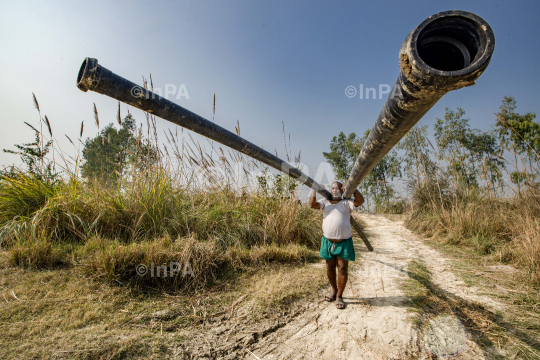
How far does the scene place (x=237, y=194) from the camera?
514 cm

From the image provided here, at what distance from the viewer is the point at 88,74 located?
95 cm

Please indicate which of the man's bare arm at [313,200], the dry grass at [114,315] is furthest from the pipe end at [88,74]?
the man's bare arm at [313,200]

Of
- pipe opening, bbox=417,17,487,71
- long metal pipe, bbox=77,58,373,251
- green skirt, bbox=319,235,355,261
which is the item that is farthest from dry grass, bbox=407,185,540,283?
long metal pipe, bbox=77,58,373,251

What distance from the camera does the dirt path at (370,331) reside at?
1.89m

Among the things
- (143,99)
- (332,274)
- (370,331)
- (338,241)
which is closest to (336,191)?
(338,241)

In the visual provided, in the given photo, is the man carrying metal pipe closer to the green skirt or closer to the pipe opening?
the green skirt

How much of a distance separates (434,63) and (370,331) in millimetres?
2205

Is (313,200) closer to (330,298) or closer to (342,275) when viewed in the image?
(342,275)

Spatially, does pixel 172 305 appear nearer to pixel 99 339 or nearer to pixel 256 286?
pixel 99 339

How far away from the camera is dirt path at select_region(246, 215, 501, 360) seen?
74.4 inches

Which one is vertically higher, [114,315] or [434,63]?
[434,63]

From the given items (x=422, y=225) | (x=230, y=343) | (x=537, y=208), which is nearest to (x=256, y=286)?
(x=230, y=343)

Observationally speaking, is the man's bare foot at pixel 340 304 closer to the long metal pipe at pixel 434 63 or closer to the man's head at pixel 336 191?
the man's head at pixel 336 191

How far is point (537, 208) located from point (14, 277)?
25.7 feet
